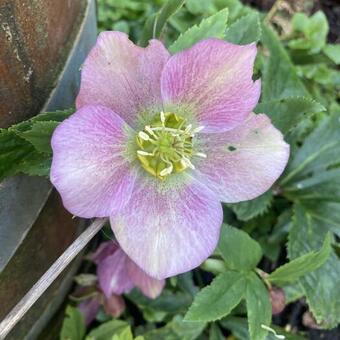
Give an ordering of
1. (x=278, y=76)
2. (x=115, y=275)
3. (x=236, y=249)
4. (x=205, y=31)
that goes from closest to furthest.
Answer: (x=205, y=31), (x=236, y=249), (x=115, y=275), (x=278, y=76)

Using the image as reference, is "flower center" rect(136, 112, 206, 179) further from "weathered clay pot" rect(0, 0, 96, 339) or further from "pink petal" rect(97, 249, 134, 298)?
"pink petal" rect(97, 249, 134, 298)

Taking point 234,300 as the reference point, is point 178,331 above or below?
below

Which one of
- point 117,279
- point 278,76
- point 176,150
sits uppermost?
point 176,150

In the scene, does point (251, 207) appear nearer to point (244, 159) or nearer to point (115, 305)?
point (115, 305)

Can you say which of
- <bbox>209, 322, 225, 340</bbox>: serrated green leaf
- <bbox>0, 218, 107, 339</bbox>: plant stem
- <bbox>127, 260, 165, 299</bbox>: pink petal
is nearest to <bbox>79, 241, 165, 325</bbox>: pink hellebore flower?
<bbox>127, 260, 165, 299</bbox>: pink petal

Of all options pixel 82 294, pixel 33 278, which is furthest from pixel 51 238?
pixel 82 294

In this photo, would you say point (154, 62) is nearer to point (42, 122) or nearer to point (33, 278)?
point (42, 122)

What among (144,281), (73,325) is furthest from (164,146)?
(73,325)
